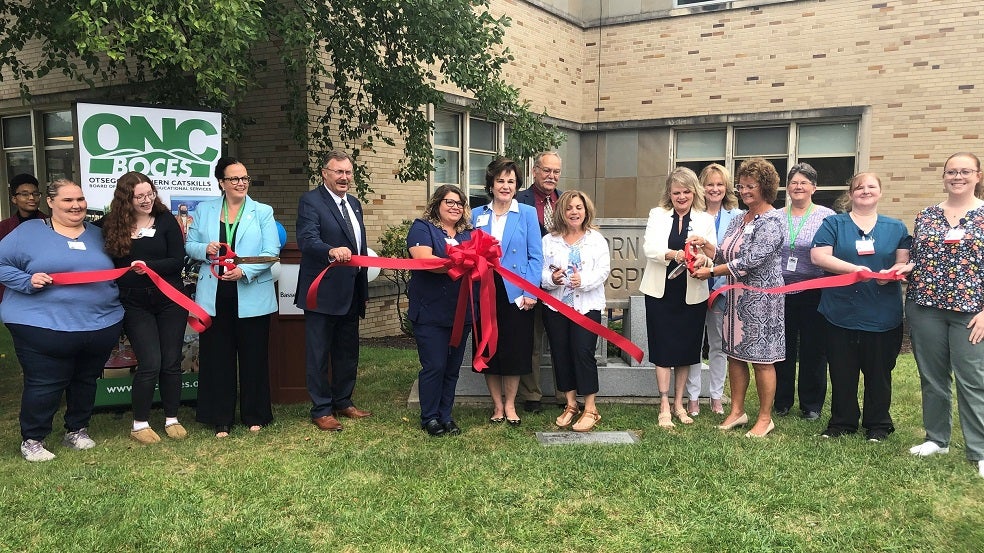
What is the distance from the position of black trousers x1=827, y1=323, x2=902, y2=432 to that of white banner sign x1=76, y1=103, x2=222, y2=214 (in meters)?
5.11

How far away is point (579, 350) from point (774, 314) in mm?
1411

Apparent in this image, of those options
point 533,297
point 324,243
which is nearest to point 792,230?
point 533,297

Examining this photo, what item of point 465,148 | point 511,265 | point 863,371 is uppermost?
point 465,148

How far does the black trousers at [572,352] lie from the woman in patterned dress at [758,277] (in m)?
0.95

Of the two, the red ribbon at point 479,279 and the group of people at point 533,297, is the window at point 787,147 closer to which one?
the group of people at point 533,297

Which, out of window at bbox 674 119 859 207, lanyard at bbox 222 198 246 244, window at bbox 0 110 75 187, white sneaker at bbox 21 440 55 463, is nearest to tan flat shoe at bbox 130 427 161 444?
white sneaker at bbox 21 440 55 463

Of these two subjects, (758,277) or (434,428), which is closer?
(758,277)

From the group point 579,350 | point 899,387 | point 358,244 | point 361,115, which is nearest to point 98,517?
point 358,244

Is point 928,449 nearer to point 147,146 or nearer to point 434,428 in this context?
point 434,428

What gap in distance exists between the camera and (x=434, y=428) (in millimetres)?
5043

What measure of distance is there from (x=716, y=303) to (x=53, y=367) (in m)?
4.84

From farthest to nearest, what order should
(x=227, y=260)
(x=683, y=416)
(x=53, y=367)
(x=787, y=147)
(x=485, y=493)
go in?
(x=787, y=147) < (x=683, y=416) < (x=227, y=260) < (x=53, y=367) < (x=485, y=493)

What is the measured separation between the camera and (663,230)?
5184mm

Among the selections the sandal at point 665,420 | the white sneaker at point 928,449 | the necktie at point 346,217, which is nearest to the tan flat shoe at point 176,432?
the necktie at point 346,217
